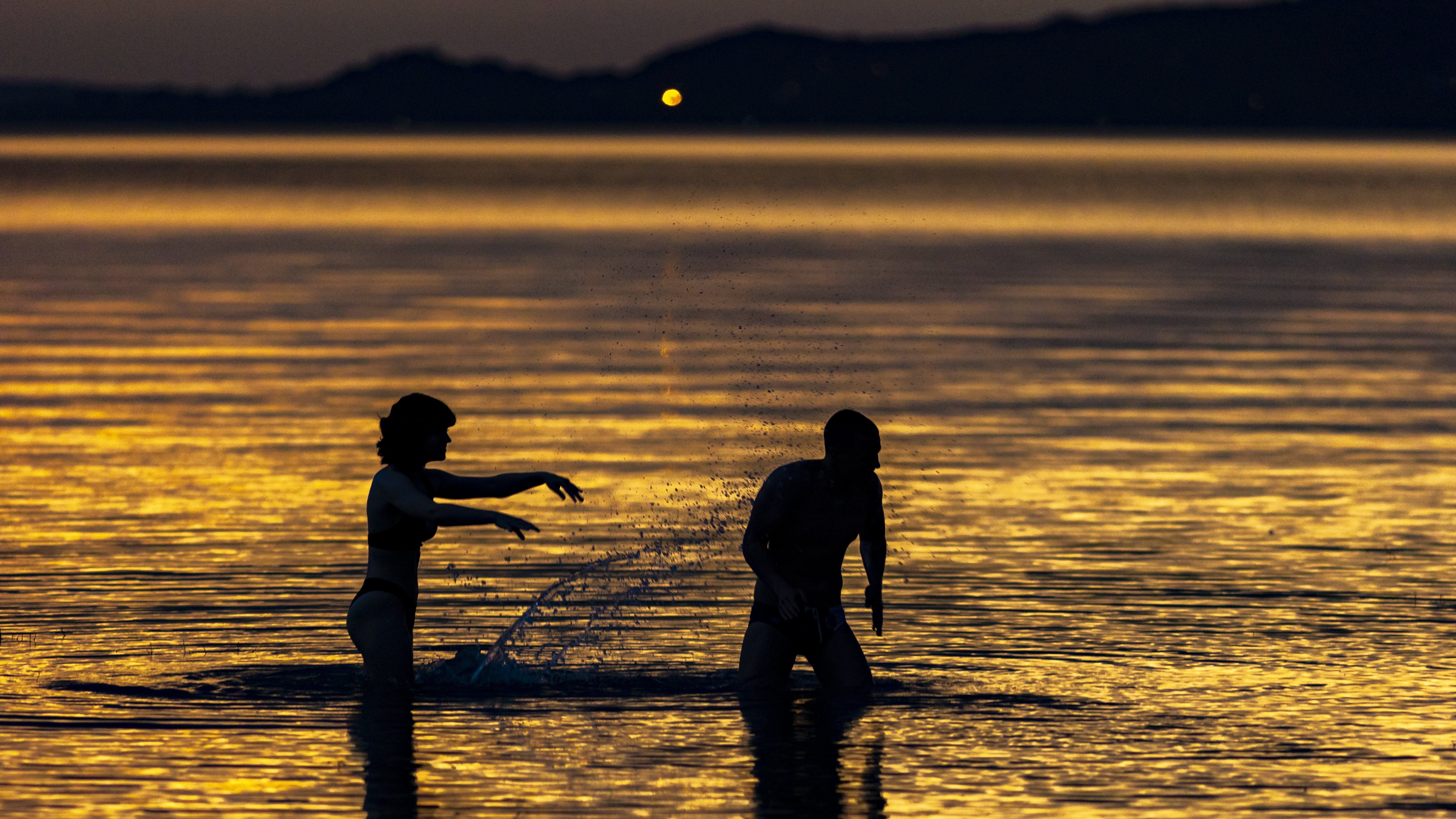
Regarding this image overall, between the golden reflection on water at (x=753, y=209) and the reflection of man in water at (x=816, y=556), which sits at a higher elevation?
the golden reflection on water at (x=753, y=209)

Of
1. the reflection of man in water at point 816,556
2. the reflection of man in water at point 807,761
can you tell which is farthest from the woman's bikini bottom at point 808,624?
the reflection of man in water at point 807,761

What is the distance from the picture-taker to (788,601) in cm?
1215

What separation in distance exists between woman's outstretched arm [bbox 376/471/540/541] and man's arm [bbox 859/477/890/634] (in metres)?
1.96

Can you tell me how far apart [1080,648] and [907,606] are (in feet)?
5.64

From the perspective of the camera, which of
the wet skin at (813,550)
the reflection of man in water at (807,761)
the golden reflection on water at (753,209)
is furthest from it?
the golden reflection on water at (753,209)

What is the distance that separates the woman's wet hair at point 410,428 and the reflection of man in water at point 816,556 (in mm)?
1804

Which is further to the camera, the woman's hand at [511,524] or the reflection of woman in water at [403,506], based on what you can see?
the reflection of woman in water at [403,506]

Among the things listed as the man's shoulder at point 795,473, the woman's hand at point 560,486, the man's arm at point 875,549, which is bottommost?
the man's arm at point 875,549

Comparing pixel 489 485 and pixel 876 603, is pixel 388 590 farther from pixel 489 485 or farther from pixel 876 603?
pixel 876 603

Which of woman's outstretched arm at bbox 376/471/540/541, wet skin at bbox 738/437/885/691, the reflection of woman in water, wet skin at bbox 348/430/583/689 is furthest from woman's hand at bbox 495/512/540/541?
wet skin at bbox 738/437/885/691

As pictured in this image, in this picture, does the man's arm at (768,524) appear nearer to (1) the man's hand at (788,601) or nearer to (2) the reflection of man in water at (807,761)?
(1) the man's hand at (788,601)

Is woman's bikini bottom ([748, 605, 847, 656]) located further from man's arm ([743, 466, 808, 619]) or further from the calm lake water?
the calm lake water

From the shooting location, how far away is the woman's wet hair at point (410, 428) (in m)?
12.0

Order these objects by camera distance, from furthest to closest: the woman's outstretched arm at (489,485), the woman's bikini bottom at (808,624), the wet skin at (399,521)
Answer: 1. the woman's bikini bottom at (808,624)
2. the woman's outstretched arm at (489,485)
3. the wet skin at (399,521)
